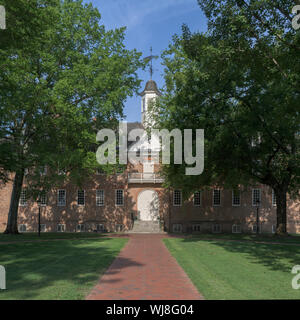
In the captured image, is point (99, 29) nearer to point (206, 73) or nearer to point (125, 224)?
point (206, 73)

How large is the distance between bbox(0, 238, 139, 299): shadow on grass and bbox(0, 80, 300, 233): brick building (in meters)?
21.0

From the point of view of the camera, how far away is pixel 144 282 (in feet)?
34.9

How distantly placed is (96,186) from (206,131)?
22.1m

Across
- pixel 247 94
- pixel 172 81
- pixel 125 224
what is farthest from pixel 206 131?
pixel 125 224

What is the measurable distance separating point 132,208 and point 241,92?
81.2 feet

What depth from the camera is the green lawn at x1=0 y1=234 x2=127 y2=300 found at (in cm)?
907

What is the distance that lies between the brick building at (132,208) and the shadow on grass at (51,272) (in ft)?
69.0

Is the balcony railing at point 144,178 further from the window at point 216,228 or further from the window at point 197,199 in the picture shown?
the window at point 216,228

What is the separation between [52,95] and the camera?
24.9 m

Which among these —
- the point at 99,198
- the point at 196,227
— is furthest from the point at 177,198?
the point at 99,198

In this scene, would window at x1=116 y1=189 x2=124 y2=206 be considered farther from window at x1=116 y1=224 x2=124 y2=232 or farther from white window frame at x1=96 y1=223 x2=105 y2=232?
white window frame at x1=96 y1=223 x2=105 y2=232

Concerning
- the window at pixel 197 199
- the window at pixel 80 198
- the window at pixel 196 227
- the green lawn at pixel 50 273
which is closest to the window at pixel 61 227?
the window at pixel 80 198

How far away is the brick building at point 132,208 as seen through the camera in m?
39.9
